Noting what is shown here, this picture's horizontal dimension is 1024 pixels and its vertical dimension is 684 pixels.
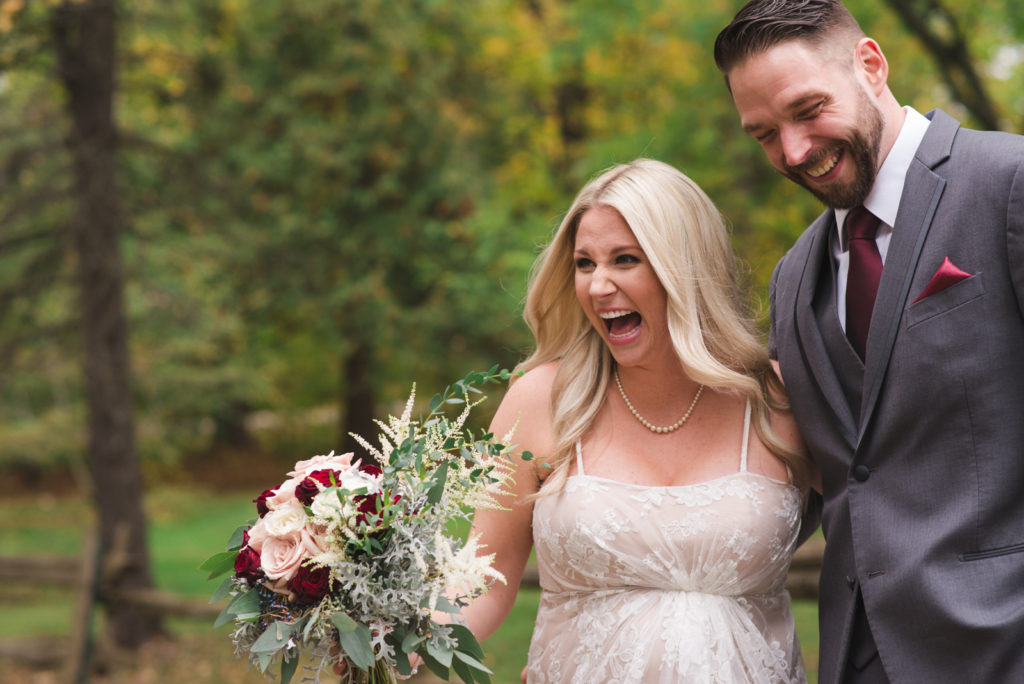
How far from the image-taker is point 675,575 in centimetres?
308

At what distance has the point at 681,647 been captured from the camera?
9.87ft

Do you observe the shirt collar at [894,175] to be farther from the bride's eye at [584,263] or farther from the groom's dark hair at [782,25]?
the bride's eye at [584,263]

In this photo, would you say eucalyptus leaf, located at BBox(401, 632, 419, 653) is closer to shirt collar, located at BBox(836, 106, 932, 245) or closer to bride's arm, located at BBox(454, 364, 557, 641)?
bride's arm, located at BBox(454, 364, 557, 641)

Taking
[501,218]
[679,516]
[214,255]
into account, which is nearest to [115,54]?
[214,255]

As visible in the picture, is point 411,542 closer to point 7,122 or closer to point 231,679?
point 231,679

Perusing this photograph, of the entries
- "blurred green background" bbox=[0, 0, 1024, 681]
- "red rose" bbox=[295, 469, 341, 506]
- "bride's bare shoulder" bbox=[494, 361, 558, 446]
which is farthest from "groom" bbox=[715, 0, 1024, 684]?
"blurred green background" bbox=[0, 0, 1024, 681]

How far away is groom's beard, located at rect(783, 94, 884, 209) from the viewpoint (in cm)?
277

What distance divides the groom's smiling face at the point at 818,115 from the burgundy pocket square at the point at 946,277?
0.34 m

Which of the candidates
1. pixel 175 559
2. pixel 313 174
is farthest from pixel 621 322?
pixel 175 559

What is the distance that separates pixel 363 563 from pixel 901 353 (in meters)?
1.47

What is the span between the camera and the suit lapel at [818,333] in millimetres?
2873

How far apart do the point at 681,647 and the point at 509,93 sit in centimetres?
1275

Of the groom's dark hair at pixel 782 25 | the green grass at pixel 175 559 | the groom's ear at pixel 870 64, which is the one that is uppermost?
the groom's dark hair at pixel 782 25

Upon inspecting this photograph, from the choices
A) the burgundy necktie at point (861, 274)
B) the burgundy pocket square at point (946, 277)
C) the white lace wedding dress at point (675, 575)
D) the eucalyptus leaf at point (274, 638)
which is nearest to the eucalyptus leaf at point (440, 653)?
the eucalyptus leaf at point (274, 638)
